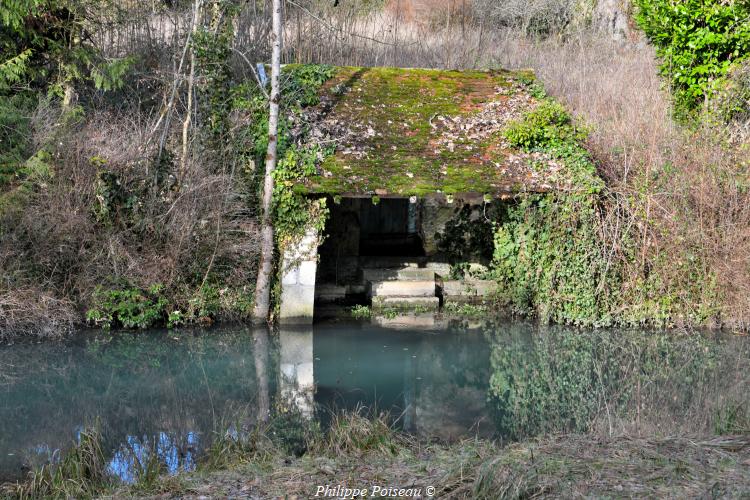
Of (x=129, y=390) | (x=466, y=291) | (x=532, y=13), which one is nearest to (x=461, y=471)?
(x=129, y=390)

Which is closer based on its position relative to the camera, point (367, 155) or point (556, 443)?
point (556, 443)

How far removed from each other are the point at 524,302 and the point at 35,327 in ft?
25.4

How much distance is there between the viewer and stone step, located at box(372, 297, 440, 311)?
1443cm

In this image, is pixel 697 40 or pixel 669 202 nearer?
pixel 669 202

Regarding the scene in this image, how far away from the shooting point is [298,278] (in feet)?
43.1

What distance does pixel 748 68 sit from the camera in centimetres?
1419

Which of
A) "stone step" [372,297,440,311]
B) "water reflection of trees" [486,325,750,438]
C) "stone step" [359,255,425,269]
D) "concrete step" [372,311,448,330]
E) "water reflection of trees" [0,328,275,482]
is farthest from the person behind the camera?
"stone step" [359,255,425,269]

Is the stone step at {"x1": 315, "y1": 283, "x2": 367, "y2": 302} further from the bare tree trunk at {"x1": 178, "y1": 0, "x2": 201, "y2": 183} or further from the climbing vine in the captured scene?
the bare tree trunk at {"x1": 178, "y1": 0, "x2": 201, "y2": 183}

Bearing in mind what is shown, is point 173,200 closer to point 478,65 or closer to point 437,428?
point 437,428

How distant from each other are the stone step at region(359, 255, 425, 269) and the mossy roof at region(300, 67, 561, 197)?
250 centimetres

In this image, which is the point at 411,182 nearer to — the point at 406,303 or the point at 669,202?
the point at 406,303

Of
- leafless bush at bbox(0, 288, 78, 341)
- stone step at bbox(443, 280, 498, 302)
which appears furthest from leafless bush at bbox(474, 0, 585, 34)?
leafless bush at bbox(0, 288, 78, 341)

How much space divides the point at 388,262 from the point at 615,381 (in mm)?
6069

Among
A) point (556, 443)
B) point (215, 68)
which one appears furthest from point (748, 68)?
point (556, 443)
